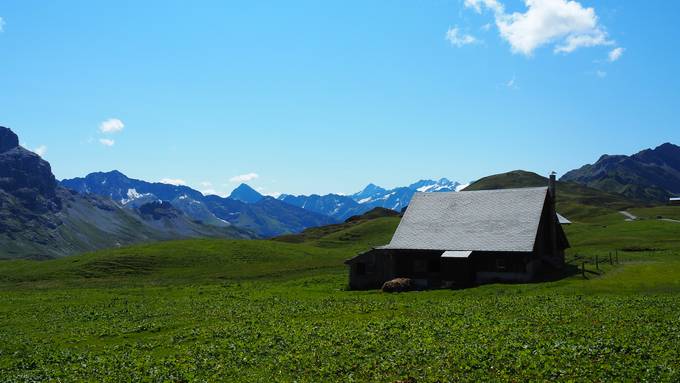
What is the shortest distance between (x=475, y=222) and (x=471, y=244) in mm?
4417

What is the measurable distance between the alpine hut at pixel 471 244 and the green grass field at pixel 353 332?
4.30m

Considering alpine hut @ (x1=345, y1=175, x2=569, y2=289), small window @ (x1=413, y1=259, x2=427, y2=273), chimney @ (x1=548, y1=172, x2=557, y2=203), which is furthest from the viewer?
chimney @ (x1=548, y1=172, x2=557, y2=203)

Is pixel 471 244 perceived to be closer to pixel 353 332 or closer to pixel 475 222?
pixel 475 222

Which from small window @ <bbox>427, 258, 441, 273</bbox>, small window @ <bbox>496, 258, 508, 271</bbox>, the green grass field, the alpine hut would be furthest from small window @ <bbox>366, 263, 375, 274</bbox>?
small window @ <bbox>496, 258, 508, 271</bbox>

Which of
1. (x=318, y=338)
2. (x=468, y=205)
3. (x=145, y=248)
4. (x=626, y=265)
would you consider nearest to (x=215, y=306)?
(x=318, y=338)

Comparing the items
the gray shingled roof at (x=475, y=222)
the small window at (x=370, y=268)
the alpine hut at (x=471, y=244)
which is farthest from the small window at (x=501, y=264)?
the small window at (x=370, y=268)

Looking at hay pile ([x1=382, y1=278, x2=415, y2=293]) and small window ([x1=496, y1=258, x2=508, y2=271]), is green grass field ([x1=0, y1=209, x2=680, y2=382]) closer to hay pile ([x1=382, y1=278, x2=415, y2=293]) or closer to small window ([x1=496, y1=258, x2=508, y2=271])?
hay pile ([x1=382, y1=278, x2=415, y2=293])

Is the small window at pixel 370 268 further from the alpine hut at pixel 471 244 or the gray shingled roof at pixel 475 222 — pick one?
the gray shingled roof at pixel 475 222

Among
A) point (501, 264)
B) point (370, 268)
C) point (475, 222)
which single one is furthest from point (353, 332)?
point (475, 222)

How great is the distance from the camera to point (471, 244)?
184 feet

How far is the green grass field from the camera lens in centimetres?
2102

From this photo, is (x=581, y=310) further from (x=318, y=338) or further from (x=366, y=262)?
(x=366, y=262)

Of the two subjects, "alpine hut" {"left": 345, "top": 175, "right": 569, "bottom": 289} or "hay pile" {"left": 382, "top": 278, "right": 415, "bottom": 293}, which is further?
"alpine hut" {"left": 345, "top": 175, "right": 569, "bottom": 289}

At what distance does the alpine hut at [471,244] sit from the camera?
5416cm
